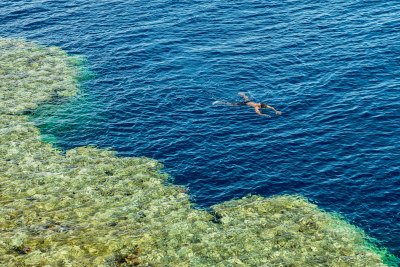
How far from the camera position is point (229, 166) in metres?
34.3

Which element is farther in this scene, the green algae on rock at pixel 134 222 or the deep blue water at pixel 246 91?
the deep blue water at pixel 246 91

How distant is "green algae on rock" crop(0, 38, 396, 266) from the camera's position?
84.1 ft

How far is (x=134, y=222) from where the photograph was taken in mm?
28422

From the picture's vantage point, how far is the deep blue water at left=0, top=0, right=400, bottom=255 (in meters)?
32.8

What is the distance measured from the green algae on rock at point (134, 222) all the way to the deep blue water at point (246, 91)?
1.61m

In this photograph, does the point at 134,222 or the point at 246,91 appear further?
the point at 246,91

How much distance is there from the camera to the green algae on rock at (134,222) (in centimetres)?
2564

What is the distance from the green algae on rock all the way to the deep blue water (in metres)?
1.61

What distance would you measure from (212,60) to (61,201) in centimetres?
2840

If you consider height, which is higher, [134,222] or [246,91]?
[246,91]

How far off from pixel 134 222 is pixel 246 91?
21.9 meters

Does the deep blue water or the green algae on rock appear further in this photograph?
the deep blue water

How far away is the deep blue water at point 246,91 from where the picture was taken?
108 feet

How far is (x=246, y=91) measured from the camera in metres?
44.1
